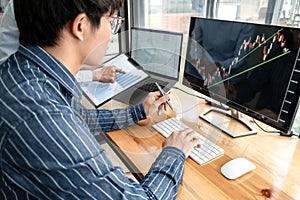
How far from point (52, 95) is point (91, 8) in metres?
0.25

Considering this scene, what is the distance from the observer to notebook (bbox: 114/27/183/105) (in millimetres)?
1261

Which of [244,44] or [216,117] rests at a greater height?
[244,44]

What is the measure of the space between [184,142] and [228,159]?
18cm

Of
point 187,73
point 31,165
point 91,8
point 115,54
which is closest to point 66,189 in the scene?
point 31,165

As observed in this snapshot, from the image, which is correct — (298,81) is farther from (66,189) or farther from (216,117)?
(66,189)

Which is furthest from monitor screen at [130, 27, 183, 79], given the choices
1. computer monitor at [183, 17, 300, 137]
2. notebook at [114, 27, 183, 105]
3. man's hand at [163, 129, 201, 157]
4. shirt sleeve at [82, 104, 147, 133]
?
man's hand at [163, 129, 201, 157]

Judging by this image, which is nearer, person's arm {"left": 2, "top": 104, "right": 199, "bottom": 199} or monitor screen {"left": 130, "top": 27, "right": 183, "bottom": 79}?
person's arm {"left": 2, "top": 104, "right": 199, "bottom": 199}

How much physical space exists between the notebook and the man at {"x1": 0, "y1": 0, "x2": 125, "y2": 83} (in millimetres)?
141

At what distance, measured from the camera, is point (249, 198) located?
0.67m

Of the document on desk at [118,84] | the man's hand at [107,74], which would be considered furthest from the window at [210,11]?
the man's hand at [107,74]

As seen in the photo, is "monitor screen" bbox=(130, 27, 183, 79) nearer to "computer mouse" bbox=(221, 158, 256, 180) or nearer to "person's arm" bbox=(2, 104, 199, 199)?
"computer mouse" bbox=(221, 158, 256, 180)

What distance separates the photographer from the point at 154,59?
4.23ft

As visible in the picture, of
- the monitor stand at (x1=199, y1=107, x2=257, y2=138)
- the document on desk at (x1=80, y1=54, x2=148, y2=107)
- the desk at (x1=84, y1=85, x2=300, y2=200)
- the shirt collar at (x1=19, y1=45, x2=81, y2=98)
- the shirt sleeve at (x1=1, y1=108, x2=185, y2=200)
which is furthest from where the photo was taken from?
the document on desk at (x1=80, y1=54, x2=148, y2=107)

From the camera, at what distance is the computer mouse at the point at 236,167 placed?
2.47ft
